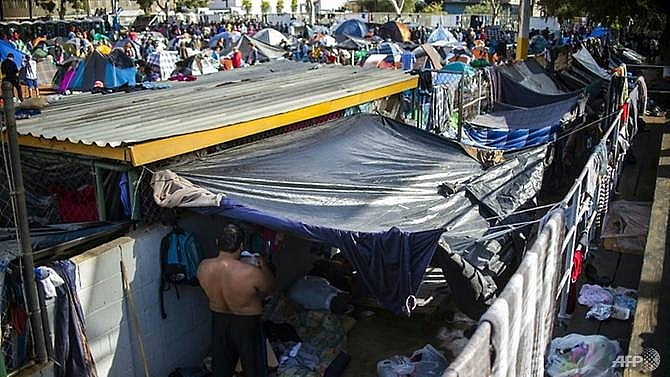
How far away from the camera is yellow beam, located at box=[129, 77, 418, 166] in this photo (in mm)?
5656

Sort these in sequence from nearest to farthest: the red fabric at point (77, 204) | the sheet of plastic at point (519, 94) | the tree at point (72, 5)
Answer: the red fabric at point (77, 204)
the sheet of plastic at point (519, 94)
the tree at point (72, 5)

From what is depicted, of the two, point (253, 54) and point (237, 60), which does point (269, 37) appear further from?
point (237, 60)

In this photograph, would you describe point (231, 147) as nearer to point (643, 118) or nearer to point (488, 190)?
point (488, 190)

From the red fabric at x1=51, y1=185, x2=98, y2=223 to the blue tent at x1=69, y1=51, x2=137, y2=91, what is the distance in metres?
14.2

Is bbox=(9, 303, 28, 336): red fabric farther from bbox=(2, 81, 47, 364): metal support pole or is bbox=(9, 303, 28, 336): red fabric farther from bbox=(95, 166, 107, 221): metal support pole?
bbox=(95, 166, 107, 221): metal support pole

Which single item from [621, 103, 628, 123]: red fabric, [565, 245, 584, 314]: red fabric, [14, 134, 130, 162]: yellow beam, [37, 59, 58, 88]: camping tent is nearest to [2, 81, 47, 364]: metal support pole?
[14, 134, 130, 162]: yellow beam

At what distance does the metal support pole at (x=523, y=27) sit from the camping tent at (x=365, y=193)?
13.0 metres

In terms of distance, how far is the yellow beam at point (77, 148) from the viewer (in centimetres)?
552

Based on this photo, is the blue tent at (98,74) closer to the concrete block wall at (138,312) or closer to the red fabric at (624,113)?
the red fabric at (624,113)

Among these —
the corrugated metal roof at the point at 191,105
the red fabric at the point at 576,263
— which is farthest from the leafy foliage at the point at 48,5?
the red fabric at the point at 576,263

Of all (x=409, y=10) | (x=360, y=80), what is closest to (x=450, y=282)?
(x=360, y=80)

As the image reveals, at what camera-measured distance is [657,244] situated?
6.34 metres

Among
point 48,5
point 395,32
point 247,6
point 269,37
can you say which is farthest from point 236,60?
point 247,6

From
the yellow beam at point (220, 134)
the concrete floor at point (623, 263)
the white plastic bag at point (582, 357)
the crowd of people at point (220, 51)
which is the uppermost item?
the yellow beam at point (220, 134)
